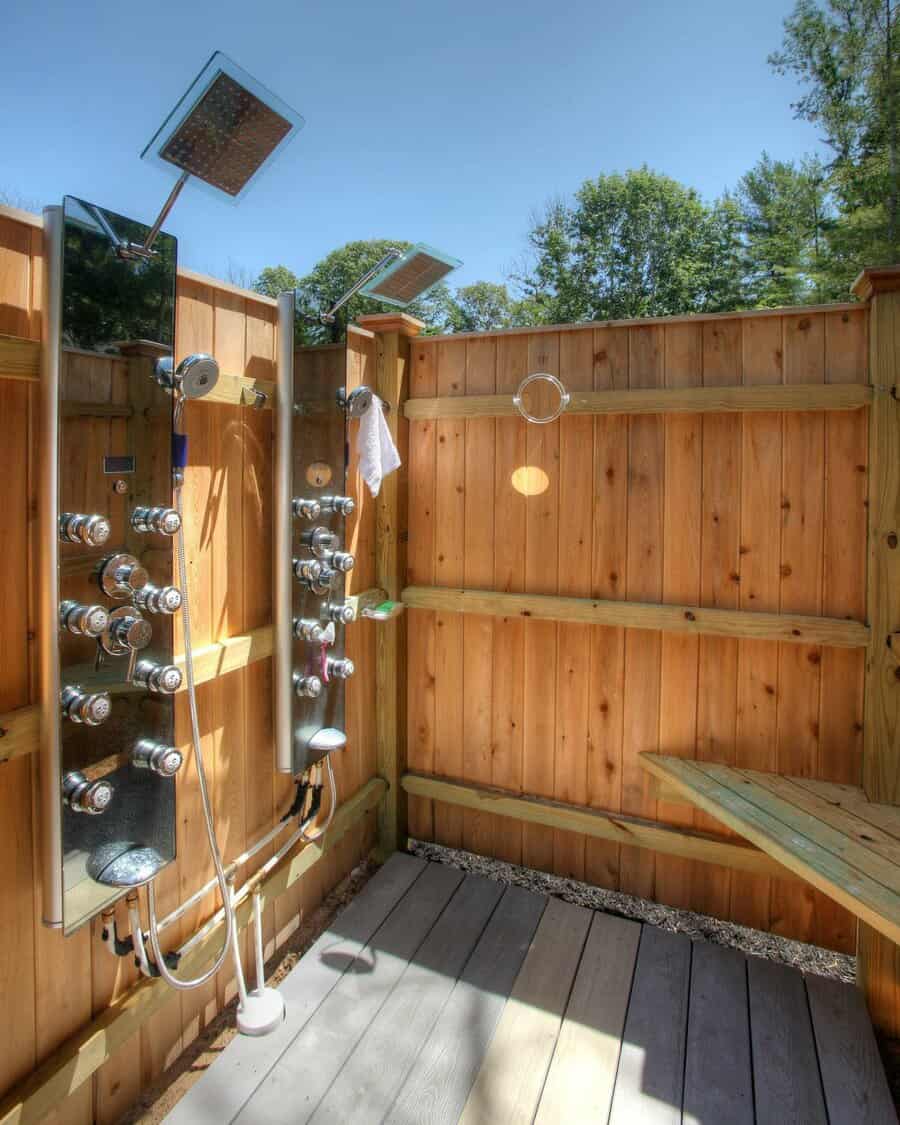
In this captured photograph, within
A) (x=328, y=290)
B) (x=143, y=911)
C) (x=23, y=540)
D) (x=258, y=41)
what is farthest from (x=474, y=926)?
(x=328, y=290)

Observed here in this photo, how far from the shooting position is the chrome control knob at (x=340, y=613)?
213cm

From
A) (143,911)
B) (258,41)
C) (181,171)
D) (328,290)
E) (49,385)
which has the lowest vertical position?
(143,911)

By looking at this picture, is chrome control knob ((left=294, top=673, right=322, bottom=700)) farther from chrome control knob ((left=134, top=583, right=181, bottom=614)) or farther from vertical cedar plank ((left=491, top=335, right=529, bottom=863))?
vertical cedar plank ((left=491, top=335, right=529, bottom=863))

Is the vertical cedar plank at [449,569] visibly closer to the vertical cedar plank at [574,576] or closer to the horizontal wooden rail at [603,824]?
the horizontal wooden rail at [603,824]

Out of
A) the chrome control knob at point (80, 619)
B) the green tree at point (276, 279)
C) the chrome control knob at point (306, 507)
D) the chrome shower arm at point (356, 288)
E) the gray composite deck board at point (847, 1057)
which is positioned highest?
the green tree at point (276, 279)

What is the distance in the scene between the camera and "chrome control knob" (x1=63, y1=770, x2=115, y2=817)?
130cm

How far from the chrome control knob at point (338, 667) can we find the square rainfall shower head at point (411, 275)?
1262mm

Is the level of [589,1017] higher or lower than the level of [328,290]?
lower

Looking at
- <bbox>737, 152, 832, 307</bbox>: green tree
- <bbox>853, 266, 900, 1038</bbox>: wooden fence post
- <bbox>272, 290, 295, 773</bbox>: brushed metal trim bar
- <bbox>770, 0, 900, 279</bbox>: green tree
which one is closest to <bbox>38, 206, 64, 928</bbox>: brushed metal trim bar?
<bbox>272, 290, 295, 773</bbox>: brushed metal trim bar

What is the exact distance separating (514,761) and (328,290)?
59.5 ft

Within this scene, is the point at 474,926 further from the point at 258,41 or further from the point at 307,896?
the point at 258,41

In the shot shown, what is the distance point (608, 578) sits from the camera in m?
2.40

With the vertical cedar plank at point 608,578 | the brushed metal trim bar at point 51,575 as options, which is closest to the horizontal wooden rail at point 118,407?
the brushed metal trim bar at point 51,575

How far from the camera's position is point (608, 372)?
2.35 metres
